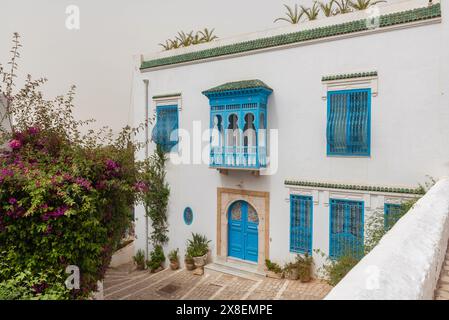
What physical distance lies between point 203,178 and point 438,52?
747 centimetres

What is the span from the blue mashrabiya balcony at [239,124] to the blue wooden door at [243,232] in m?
1.66

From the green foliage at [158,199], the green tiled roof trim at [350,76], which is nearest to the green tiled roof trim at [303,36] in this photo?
the green tiled roof trim at [350,76]

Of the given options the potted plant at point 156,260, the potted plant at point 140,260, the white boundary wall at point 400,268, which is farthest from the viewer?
the potted plant at point 140,260

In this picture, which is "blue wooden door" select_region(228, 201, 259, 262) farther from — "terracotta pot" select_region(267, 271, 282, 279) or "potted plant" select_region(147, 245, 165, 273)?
"potted plant" select_region(147, 245, 165, 273)

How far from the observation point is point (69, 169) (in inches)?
198

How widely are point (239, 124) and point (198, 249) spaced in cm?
455

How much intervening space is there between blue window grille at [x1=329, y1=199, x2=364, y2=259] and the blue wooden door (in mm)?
2483

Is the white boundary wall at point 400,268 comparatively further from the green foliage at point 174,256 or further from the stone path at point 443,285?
the green foliage at point 174,256

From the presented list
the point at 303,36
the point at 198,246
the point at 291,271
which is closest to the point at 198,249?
the point at 198,246

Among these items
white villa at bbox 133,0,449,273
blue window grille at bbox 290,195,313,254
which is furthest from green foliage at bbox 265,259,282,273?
blue window grille at bbox 290,195,313,254

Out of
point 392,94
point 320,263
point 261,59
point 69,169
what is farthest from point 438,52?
point 69,169

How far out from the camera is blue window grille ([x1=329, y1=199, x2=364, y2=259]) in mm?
7988

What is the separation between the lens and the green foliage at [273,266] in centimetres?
908
